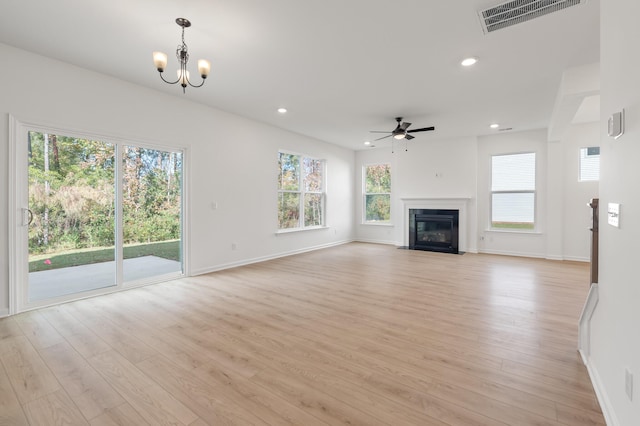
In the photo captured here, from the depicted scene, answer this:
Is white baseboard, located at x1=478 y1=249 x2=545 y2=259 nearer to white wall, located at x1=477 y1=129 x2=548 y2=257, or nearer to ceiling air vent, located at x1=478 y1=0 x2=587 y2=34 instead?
white wall, located at x1=477 y1=129 x2=548 y2=257

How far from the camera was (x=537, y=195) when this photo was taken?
21.0ft

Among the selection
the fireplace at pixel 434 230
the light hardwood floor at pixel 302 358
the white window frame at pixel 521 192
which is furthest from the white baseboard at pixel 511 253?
the light hardwood floor at pixel 302 358

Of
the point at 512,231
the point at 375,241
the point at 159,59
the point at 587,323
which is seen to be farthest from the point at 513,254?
the point at 159,59

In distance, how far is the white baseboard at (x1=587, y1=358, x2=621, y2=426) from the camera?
1498 mm

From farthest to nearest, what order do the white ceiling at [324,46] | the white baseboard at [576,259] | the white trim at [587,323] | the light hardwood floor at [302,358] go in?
the white baseboard at [576,259] → the white ceiling at [324,46] → the white trim at [587,323] → the light hardwood floor at [302,358]

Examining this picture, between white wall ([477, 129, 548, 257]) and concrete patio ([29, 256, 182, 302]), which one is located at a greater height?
white wall ([477, 129, 548, 257])

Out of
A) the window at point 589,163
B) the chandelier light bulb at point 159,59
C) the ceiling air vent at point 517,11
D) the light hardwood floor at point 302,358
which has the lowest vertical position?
the light hardwood floor at point 302,358

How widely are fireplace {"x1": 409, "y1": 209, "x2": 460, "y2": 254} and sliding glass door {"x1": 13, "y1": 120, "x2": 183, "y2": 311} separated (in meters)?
5.58

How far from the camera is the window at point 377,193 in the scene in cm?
846

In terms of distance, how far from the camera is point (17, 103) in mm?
3121

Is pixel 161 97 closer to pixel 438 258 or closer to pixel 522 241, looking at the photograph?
pixel 438 258

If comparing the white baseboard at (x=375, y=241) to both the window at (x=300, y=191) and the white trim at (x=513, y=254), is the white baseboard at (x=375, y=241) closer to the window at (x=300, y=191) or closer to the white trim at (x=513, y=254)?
the window at (x=300, y=191)

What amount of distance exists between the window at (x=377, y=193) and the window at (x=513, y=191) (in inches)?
104

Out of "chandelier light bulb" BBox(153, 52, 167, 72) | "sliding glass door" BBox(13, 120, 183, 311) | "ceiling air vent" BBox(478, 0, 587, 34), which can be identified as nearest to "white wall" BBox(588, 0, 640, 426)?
"ceiling air vent" BBox(478, 0, 587, 34)
